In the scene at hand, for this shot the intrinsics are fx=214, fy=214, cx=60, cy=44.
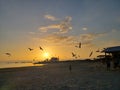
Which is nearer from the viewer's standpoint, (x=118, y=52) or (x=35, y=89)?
(x=35, y=89)

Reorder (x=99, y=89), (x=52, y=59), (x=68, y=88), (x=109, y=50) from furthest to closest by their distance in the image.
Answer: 1. (x=52, y=59)
2. (x=109, y=50)
3. (x=68, y=88)
4. (x=99, y=89)

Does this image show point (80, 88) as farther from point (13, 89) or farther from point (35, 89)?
point (13, 89)

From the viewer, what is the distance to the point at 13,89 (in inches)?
676

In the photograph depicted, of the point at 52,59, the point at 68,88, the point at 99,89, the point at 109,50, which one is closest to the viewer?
the point at 99,89

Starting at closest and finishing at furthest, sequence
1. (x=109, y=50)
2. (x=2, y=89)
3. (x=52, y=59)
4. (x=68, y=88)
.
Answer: (x=68, y=88)
(x=2, y=89)
(x=109, y=50)
(x=52, y=59)

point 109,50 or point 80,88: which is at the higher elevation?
point 109,50

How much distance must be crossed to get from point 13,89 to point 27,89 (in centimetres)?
123

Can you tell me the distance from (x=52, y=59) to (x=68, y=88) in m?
153

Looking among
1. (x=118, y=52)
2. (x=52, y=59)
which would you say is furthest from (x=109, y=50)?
(x=52, y=59)

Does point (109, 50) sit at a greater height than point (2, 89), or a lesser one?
greater

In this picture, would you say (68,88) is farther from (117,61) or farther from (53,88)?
(117,61)

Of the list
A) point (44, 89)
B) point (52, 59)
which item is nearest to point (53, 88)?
point (44, 89)

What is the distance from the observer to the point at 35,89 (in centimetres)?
1669

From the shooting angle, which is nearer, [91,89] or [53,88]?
[91,89]
